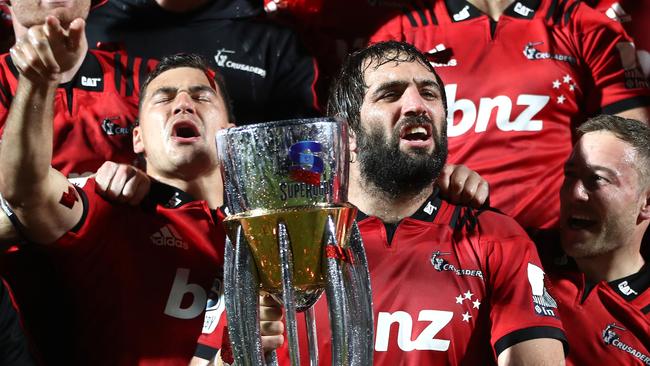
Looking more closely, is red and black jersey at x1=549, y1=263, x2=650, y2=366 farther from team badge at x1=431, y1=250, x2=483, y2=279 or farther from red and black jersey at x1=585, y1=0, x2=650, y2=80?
red and black jersey at x1=585, y1=0, x2=650, y2=80

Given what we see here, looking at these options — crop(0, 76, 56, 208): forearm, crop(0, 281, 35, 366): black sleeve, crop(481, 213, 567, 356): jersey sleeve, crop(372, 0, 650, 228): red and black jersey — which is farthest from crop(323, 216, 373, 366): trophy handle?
crop(372, 0, 650, 228): red and black jersey

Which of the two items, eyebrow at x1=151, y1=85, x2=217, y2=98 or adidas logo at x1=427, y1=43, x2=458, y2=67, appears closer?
eyebrow at x1=151, y1=85, x2=217, y2=98

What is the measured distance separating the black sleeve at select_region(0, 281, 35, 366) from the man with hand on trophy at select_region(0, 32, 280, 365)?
0.16 meters

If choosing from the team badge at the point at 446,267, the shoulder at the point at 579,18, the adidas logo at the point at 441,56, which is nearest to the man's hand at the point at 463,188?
the team badge at the point at 446,267

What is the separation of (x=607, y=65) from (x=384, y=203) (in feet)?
3.91

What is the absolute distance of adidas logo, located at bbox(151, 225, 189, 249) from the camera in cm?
276

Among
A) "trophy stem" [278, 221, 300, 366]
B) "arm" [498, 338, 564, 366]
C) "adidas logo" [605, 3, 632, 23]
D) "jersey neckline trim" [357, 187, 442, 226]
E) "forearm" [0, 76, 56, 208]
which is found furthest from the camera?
"adidas logo" [605, 3, 632, 23]

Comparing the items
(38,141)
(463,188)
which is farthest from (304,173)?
(463,188)

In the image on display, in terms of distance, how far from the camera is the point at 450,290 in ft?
8.20

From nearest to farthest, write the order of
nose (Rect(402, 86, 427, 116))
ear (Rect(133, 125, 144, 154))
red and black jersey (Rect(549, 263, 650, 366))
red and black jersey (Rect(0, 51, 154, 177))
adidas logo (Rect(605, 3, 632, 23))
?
1. nose (Rect(402, 86, 427, 116))
2. red and black jersey (Rect(549, 263, 650, 366))
3. ear (Rect(133, 125, 144, 154))
4. red and black jersey (Rect(0, 51, 154, 177))
5. adidas logo (Rect(605, 3, 632, 23))

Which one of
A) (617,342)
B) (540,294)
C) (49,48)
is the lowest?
(617,342)

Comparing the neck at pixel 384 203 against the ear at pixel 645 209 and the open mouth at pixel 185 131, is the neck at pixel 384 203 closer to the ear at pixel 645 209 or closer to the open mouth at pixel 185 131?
the open mouth at pixel 185 131

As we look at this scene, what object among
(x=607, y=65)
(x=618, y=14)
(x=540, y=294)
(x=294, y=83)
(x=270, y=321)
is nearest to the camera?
(x=270, y=321)

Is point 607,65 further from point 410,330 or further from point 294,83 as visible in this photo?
point 410,330
